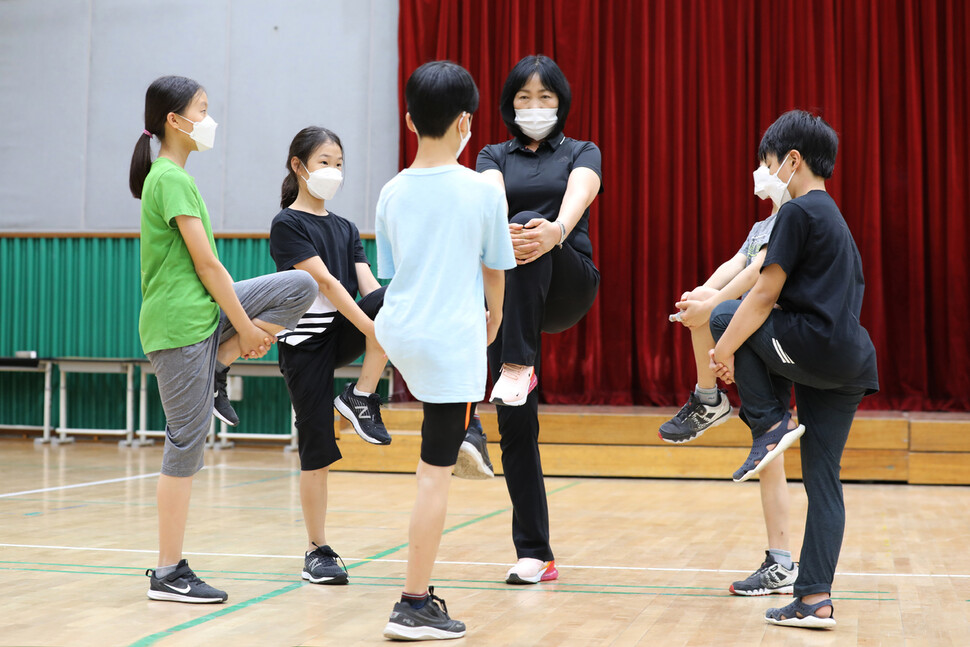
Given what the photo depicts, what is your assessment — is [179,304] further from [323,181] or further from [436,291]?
[436,291]

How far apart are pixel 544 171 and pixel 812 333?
34.3 inches

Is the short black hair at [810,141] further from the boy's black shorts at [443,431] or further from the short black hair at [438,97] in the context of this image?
the boy's black shorts at [443,431]

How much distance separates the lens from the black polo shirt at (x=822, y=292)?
6.23 ft

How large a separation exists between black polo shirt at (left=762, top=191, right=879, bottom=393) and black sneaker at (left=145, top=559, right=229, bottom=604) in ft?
4.59

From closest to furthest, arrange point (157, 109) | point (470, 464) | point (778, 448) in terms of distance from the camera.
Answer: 1. point (778, 448)
2. point (470, 464)
3. point (157, 109)

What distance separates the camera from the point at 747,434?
516 cm

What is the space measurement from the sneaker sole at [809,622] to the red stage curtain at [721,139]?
4521mm

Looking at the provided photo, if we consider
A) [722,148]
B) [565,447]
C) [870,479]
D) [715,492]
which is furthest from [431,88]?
[722,148]

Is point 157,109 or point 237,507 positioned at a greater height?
point 157,109

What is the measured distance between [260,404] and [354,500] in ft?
10.0

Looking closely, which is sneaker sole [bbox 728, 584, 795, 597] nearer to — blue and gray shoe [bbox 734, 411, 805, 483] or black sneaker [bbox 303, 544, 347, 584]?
blue and gray shoe [bbox 734, 411, 805, 483]

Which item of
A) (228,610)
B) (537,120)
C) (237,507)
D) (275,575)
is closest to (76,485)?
(237,507)

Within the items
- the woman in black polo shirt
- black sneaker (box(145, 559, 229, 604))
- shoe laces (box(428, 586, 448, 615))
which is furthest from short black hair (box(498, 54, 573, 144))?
black sneaker (box(145, 559, 229, 604))

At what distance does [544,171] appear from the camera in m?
2.47
